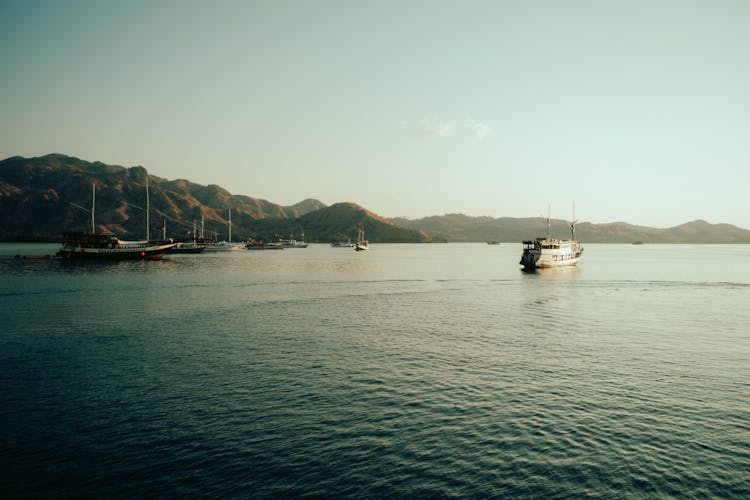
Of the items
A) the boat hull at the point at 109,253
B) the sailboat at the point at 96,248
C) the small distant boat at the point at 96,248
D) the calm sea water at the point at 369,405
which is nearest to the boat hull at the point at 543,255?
the calm sea water at the point at 369,405

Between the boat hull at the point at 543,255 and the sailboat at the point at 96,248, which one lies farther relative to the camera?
the sailboat at the point at 96,248

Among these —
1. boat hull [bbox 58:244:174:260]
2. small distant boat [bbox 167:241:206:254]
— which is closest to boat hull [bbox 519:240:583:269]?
boat hull [bbox 58:244:174:260]

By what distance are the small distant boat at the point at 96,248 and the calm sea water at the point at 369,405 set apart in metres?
93.2

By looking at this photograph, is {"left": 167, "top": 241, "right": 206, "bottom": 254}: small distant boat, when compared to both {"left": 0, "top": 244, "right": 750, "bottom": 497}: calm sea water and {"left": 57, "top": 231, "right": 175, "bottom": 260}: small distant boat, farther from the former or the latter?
{"left": 0, "top": 244, "right": 750, "bottom": 497}: calm sea water

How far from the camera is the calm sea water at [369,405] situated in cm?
1406

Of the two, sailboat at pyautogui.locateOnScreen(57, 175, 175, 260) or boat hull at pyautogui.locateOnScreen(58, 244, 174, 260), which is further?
boat hull at pyautogui.locateOnScreen(58, 244, 174, 260)

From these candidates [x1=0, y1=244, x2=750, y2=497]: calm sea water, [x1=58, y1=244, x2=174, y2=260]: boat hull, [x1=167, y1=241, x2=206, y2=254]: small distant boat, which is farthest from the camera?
[x1=167, y1=241, x2=206, y2=254]: small distant boat

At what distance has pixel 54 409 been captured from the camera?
1944 centimetres

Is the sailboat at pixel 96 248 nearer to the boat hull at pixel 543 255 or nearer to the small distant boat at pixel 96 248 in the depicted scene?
the small distant boat at pixel 96 248

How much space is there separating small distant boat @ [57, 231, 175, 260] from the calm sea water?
9320 centimetres

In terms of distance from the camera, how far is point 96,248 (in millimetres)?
127938

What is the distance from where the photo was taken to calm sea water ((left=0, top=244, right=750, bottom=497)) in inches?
554

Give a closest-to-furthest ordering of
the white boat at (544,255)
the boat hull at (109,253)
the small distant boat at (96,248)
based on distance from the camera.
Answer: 1. the white boat at (544,255)
2. the small distant boat at (96,248)
3. the boat hull at (109,253)

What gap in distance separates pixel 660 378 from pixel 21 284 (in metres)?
86.4
